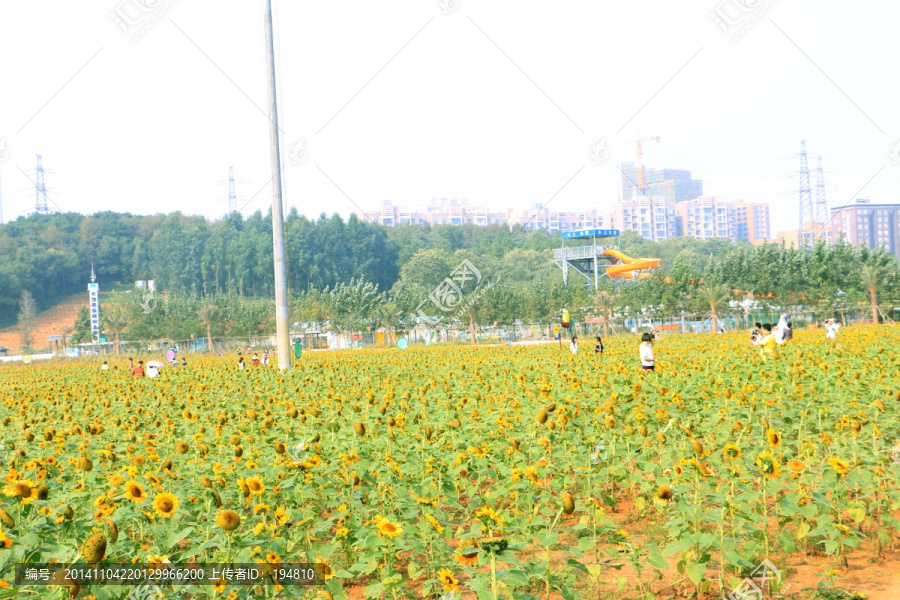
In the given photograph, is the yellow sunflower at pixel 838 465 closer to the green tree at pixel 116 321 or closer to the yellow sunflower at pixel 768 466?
the yellow sunflower at pixel 768 466

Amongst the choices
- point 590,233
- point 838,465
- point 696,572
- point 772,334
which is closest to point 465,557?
point 696,572

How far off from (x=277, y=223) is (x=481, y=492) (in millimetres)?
12858

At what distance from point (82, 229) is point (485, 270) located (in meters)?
59.9

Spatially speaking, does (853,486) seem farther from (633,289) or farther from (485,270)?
(485,270)

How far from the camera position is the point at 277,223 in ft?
58.6

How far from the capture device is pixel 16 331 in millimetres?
92625

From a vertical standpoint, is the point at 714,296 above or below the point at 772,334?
above

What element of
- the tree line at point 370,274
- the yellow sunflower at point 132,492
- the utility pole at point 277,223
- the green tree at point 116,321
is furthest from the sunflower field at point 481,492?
Answer: the green tree at point 116,321

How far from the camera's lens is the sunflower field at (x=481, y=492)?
13.5 feet

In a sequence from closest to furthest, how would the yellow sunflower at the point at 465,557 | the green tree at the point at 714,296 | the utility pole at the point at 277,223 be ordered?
1. the yellow sunflower at the point at 465,557
2. the utility pole at the point at 277,223
3. the green tree at the point at 714,296

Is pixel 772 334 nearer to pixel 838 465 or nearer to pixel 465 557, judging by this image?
pixel 838 465

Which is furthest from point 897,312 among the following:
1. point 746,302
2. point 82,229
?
point 82,229

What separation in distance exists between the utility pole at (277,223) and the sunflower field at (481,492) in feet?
27.2

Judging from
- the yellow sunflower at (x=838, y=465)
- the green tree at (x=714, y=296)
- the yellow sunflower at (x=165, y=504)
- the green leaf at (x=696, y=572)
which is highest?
the green tree at (x=714, y=296)
